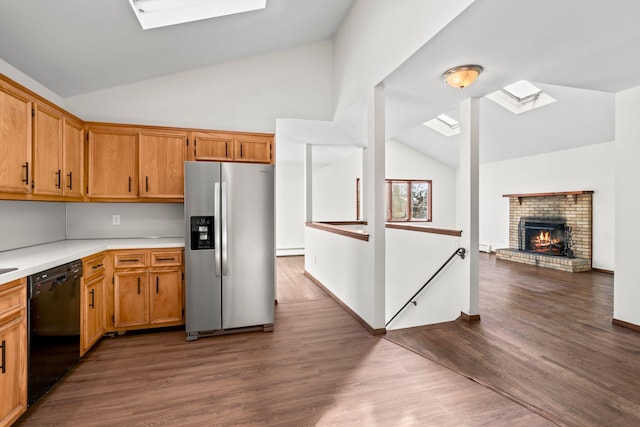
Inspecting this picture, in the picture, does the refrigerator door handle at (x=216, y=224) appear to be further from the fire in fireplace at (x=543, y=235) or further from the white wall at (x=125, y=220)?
the fire in fireplace at (x=543, y=235)

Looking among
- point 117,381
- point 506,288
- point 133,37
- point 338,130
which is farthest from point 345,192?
point 117,381

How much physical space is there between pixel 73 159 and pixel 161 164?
777 millimetres

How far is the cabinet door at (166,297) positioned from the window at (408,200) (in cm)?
657

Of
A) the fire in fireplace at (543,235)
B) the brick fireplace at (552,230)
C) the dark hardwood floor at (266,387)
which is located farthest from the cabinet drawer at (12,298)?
the fire in fireplace at (543,235)

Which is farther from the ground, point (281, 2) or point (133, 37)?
point (281, 2)

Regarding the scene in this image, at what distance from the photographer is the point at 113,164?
3.33m

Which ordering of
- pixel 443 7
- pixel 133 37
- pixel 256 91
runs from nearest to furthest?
pixel 443 7 → pixel 133 37 → pixel 256 91

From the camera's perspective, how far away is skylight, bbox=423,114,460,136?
690 centimetres

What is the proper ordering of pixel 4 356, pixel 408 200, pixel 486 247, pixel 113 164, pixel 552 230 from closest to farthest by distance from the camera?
pixel 4 356 < pixel 113 164 < pixel 552 230 < pixel 486 247 < pixel 408 200

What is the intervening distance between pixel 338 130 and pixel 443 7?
289 centimetres

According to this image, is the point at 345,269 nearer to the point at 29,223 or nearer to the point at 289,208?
the point at 29,223

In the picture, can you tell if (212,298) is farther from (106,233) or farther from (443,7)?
(443,7)

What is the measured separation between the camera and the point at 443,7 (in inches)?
81.7

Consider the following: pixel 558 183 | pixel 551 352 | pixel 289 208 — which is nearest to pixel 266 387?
pixel 551 352
